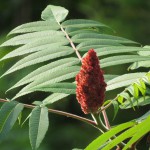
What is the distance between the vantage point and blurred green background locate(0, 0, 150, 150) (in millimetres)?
6574

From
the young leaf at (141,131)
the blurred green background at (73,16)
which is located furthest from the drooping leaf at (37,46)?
the blurred green background at (73,16)

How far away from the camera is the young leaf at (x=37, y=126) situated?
62.9 inches

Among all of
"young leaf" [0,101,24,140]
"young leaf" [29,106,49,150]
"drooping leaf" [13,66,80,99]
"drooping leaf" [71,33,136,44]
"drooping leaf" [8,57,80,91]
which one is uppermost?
"drooping leaf" [71,33,136,44]

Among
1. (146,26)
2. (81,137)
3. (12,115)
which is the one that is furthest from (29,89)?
(146,26)

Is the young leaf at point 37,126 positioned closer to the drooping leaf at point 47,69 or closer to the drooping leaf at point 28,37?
the drooping leaf at point 47,69

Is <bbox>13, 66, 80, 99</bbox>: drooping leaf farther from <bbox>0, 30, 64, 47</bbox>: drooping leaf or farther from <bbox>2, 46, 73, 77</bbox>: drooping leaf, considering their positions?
<bbox>0, 30, 64, 47</bbox>: drooping leaf

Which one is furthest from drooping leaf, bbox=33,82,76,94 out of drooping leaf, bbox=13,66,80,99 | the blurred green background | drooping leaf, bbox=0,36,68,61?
the blurred green background

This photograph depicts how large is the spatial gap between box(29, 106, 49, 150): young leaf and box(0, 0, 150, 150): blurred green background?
4.39m

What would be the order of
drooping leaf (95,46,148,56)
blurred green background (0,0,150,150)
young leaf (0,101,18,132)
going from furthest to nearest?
blurred green background (0,0,150,150) < drooping leaf (95,46,148,56) < young leaf (0,101,18,132)

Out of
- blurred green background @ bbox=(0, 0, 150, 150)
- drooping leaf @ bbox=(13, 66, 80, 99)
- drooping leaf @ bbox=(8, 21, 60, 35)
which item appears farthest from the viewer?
blurred green background @ bbox=(0, 0, 150, 150)

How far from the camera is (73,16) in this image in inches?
353

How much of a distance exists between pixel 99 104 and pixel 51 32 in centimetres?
60

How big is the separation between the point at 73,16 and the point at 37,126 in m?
7.37

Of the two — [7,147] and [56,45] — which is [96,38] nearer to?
[56,45]
